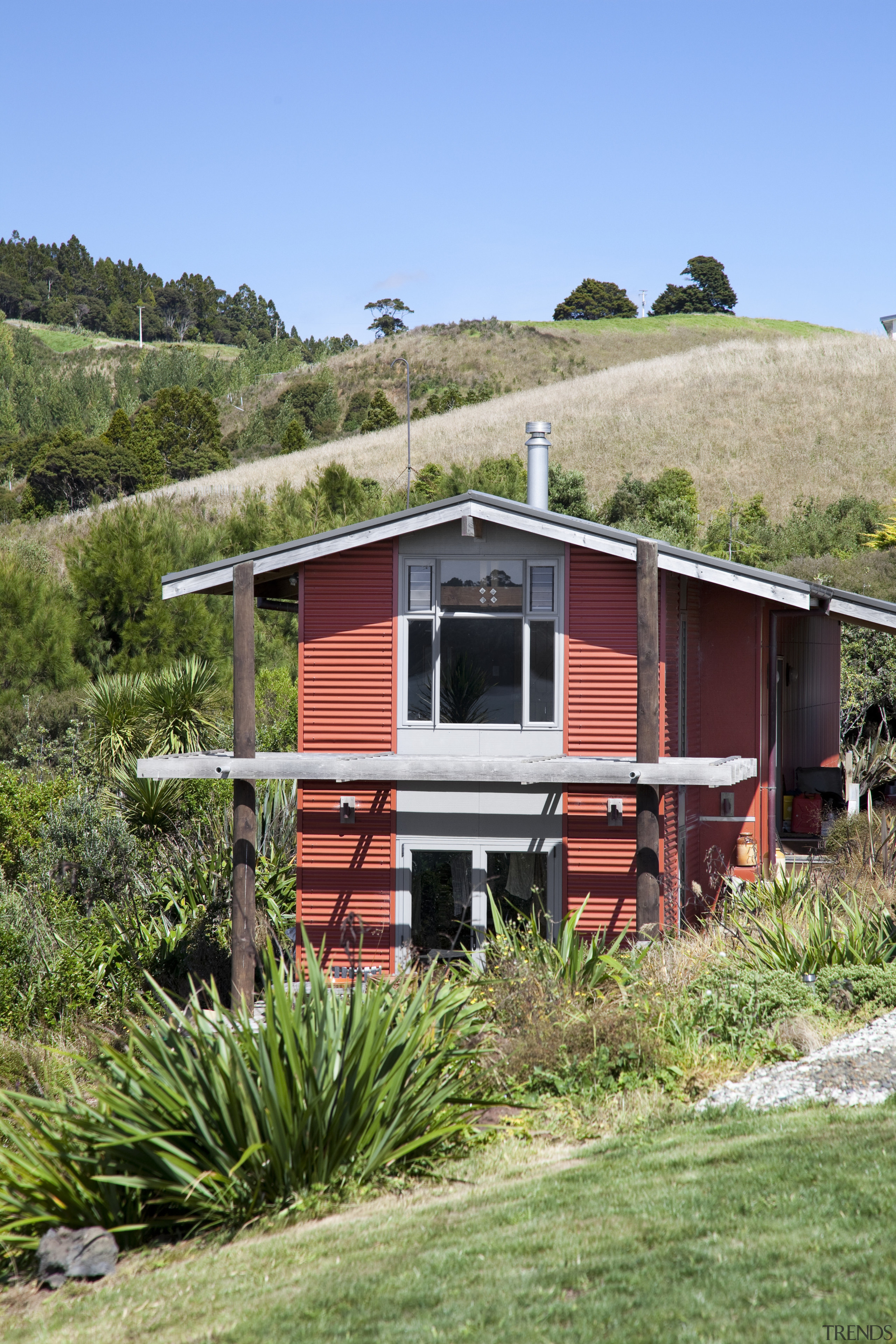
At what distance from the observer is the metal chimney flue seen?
14938 mm

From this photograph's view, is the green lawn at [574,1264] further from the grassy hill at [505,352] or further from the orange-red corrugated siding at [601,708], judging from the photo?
the grassy hill at [505,352]

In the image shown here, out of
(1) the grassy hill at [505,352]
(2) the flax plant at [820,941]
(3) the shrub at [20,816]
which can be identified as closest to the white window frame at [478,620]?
(2) the flax plant at [820,941]

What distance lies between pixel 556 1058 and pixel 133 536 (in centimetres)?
1769

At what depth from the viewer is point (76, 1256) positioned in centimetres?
625

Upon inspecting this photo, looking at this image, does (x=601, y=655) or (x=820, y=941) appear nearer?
(x=820, y=941)

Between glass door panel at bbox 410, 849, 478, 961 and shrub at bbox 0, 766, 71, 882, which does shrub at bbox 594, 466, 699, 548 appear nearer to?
shrub at bbox 0, 766, 71, 882

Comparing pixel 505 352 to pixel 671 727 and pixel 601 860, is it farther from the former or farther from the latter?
pixel 601 860

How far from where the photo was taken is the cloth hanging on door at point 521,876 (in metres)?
13.0

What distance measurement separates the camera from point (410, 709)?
13.1 meters

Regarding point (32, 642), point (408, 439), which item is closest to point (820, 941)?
point (408, 439)

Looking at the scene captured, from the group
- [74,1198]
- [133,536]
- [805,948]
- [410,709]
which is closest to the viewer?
[74,1198]

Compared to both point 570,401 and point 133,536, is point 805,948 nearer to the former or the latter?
point 133,536

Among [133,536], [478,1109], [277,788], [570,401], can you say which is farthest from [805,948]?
[570,401]

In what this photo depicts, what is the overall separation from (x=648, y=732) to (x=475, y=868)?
2.75m
